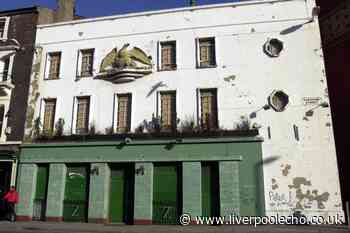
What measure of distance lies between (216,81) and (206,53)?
1.76 metres

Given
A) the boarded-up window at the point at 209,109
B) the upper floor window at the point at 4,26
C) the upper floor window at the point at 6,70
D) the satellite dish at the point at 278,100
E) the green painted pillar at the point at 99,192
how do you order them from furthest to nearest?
the upper floor window at the point at 4,26
the upper floor window at the point at 6,70
the boarded-up window at the point at 209,109
the green painted pillar at the point at 99,192
the satellite dish at the point at 278,100

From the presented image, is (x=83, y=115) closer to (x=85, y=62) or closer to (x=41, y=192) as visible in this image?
(x=85, y=62)

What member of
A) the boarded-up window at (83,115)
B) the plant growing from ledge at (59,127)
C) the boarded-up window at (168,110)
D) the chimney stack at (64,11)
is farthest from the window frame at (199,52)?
the chimney stack at (64,11)

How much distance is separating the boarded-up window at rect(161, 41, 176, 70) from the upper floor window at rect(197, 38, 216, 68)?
136cm

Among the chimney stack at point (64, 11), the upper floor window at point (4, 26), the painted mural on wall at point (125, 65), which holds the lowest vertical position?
the painted mural on wall at point (125, 65)

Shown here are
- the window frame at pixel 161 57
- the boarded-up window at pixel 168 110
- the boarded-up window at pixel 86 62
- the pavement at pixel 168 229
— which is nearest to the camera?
the pavement at pixel 168 229

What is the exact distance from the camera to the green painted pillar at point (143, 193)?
15.8 metres

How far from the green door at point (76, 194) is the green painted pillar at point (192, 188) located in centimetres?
507

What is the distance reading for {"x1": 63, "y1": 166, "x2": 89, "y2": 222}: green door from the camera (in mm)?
16672

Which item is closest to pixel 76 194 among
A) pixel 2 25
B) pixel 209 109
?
pixel 209 109

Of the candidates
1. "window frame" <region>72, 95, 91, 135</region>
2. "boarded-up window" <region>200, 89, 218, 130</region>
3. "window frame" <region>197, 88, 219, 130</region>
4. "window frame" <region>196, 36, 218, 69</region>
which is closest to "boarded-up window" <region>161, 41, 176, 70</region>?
"window frame" <region>196, 36, 218, 69</region>

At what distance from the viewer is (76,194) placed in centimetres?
1695

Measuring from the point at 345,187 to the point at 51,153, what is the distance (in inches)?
609

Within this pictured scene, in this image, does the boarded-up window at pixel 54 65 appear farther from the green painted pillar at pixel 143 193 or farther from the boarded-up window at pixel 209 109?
the boarded-up window at pixel 209 109
